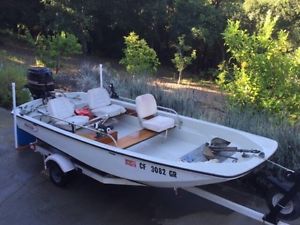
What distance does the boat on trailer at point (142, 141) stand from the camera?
398cm

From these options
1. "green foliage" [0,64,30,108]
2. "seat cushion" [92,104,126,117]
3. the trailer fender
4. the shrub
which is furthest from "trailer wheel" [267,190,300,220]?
"green foliage" [0,64,30,108]

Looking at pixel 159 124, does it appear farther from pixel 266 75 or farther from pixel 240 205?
pixel 266 75

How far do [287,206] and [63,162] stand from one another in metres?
2.45

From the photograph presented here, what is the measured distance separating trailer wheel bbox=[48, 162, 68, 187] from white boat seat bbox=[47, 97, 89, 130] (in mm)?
471

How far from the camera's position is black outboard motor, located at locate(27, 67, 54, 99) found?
6.04m

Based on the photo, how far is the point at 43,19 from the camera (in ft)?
56.3

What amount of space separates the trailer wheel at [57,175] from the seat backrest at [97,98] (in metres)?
1.04

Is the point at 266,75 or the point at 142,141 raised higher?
the point at 266,75

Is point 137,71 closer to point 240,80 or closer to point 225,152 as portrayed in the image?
point 240,80

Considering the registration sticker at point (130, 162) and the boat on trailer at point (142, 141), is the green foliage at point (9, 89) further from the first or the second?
the registration sticker at point (130, 162)

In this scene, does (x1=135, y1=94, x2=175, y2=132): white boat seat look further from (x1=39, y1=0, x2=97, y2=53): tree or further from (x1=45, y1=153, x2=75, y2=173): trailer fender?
(x1=39, y1=0, x2=97, y2=53): tree

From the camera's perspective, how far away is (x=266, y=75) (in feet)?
22.4

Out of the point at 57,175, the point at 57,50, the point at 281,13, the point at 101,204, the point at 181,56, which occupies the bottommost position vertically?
the point at 101,204

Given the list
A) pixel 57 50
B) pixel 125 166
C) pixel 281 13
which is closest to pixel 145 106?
pixel 125 166
